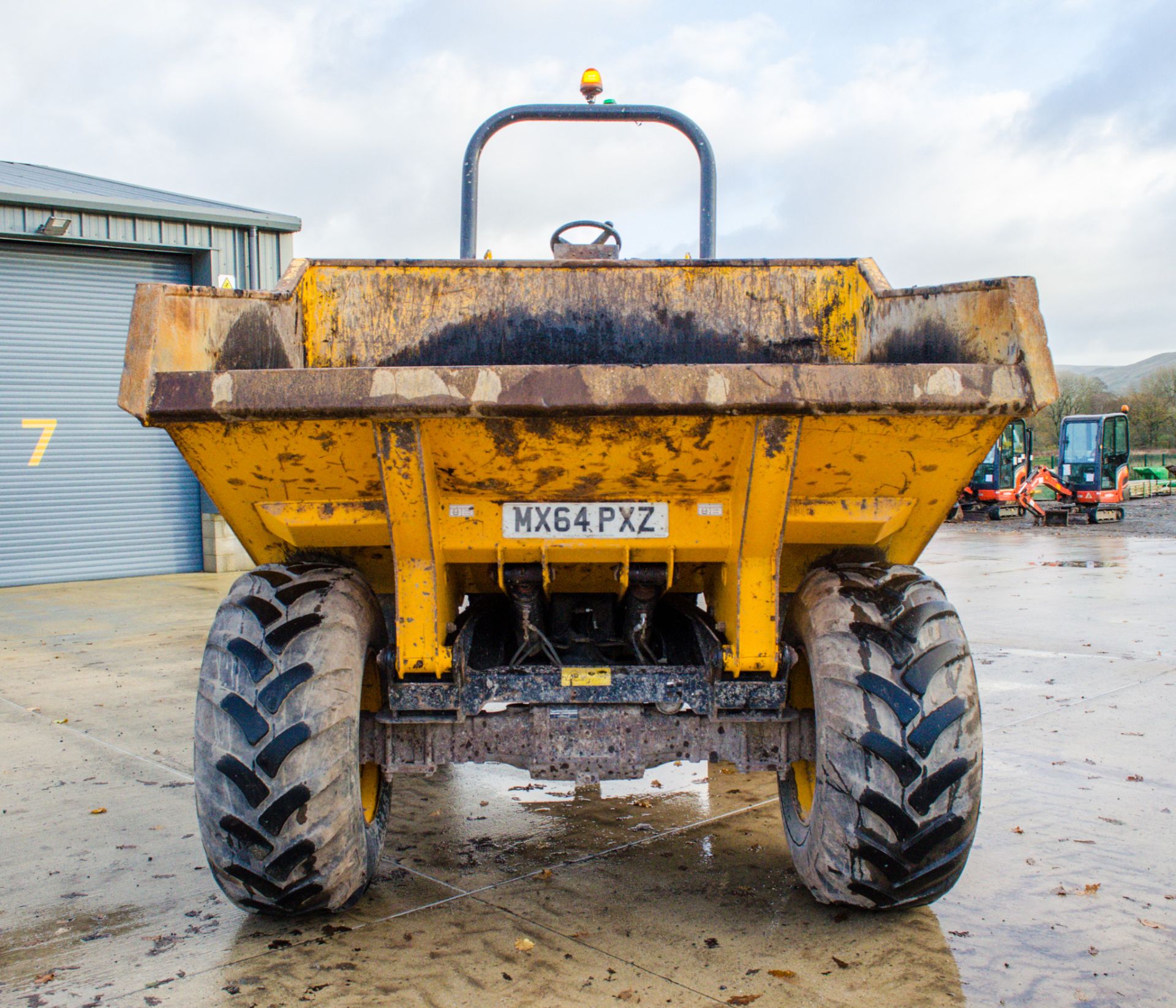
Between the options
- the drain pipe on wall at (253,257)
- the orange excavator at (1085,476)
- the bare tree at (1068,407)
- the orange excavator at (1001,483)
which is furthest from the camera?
the bare tree at (1068,407)

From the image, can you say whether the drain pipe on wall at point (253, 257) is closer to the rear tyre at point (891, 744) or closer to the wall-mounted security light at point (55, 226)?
the wall-mounted security light at point (55, 226)

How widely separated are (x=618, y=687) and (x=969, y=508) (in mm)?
22744

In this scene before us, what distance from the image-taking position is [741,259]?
3816 mm

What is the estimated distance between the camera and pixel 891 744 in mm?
2676

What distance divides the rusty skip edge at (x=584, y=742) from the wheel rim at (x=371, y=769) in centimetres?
20

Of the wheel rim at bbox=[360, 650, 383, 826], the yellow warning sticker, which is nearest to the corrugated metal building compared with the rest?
the wheel rim at bbox=[360, 650, 383, 826]

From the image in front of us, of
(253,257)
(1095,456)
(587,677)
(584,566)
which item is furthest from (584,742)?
(1095,456)

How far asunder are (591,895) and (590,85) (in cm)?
342

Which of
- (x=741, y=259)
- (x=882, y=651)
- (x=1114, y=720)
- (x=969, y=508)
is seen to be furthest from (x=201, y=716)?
(x=969, y=508)

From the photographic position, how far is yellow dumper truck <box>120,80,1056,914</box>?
2516 mm

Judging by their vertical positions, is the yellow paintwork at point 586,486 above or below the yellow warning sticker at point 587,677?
above

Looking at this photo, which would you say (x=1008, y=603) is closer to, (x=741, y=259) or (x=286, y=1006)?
(x=741, y=259)

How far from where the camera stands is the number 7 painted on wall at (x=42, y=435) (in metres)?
11.8

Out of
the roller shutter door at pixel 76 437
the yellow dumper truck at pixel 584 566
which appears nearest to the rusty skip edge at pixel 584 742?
the yellow dumper truck at pixel 584 566
